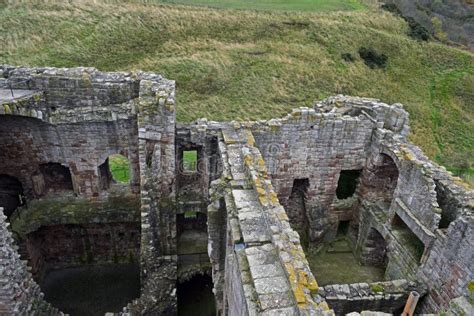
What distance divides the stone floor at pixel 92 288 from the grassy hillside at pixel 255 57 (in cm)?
1336

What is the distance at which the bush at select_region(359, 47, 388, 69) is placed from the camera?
34344mm

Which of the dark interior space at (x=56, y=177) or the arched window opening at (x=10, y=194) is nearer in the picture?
the arched window opening at (x=10, y=194)

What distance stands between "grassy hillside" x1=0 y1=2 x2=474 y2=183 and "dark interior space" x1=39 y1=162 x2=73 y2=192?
12.2m

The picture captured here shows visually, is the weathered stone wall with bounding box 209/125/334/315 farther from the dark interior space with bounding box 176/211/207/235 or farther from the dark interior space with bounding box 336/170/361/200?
the dark interior space with bounding box 336/170/361/200

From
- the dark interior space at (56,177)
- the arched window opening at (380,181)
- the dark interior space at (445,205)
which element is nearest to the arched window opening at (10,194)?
the dark interior space at (56,177)

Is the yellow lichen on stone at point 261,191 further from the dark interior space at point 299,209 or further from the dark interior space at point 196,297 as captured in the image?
the dark interior space at point 196,297

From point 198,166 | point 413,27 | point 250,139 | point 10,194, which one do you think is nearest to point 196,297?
point 198,166

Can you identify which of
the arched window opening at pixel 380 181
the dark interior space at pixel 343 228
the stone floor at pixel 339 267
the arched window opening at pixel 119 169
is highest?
the arched window opening at pixel 380 181

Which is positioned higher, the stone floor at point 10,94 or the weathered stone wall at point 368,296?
the stone floor at point 10,94

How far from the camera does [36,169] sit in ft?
43.5

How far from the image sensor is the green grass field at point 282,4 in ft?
121

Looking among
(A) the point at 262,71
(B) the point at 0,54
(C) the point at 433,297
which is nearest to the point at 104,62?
(B) the point at 0,54

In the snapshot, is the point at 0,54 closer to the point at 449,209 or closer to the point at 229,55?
the point at 229,55

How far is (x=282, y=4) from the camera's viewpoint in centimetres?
3978
